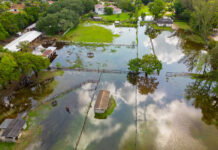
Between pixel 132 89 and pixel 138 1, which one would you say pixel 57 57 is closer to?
pixel 132 89

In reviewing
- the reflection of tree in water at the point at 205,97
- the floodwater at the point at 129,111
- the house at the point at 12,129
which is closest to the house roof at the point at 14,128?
the house at the point at 12,129

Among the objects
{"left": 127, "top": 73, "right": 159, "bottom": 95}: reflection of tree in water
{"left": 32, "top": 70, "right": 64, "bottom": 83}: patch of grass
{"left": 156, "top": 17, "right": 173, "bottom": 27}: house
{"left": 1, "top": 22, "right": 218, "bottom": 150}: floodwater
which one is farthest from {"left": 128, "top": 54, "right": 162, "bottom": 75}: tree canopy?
{"left": 156, "top": 17, "right": 173, "bottom": 27}: house

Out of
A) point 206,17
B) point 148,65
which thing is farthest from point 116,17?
point 148,65

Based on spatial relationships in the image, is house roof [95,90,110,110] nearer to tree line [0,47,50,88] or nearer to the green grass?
the green grass

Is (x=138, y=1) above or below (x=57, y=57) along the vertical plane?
above

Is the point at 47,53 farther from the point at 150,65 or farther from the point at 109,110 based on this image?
the point at 150,65

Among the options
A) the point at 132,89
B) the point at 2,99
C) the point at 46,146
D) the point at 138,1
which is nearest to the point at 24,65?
the point at 2,99
